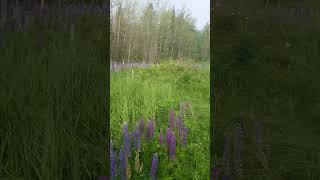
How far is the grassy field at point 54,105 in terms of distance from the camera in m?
1.65

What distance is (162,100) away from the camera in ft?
6.67

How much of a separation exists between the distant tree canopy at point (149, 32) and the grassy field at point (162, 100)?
0.25ft

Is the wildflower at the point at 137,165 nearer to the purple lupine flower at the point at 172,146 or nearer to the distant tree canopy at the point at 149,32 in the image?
the purple lupine flower at the point at 172,146

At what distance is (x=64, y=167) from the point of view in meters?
1.65
